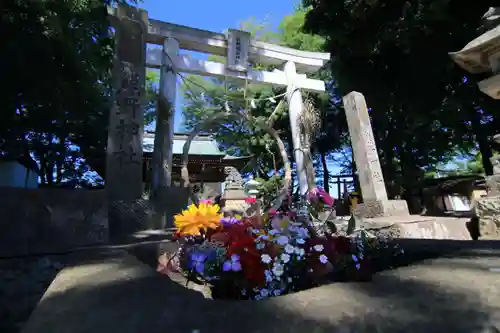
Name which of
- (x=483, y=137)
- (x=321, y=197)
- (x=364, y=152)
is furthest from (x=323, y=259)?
(x=483, y=137)

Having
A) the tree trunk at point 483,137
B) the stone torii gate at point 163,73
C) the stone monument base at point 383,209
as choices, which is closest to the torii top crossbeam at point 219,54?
the stone torii gate at point 163,73

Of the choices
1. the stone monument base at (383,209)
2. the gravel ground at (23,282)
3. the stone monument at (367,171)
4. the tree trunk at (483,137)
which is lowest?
the gravel ground at (23,282)

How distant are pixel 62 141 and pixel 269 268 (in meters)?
9.96

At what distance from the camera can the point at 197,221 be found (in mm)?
1727

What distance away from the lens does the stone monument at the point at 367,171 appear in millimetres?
5871

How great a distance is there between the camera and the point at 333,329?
0.75 meters

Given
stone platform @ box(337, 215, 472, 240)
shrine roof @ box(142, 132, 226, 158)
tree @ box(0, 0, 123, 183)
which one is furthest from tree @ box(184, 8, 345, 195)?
stone platform @ box(337, 215, 472, 240)

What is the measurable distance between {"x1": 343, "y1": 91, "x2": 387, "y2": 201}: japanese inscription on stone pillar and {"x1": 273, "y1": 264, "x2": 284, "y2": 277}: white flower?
206 inches

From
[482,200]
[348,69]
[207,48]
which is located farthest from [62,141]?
[482,200]

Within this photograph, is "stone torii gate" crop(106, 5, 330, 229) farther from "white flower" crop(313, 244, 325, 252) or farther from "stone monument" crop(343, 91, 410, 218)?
"white flower" crop(313, 244, 325, 252)

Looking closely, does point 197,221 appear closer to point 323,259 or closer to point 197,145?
point 323,259

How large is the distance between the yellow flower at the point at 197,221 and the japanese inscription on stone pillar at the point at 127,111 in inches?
137

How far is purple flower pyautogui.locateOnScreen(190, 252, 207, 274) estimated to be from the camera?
1370 mm

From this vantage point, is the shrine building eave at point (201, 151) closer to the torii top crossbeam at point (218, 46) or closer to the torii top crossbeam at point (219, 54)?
the torii top crossbeam at point (219, 54)
